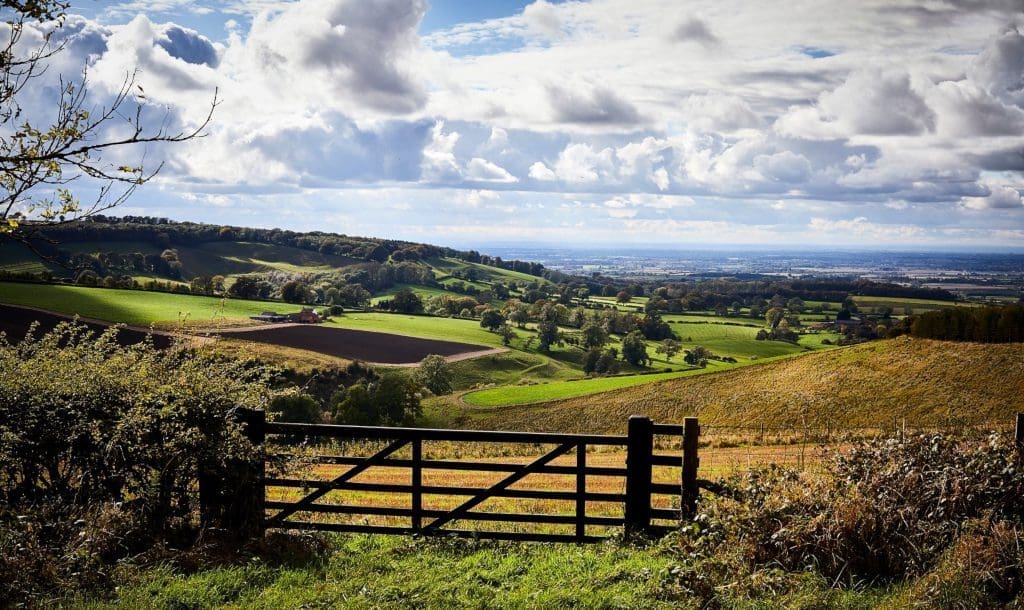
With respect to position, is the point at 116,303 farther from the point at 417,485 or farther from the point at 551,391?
the point at 417,485

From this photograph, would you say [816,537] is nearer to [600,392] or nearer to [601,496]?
[601,496]

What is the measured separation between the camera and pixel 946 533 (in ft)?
24.2

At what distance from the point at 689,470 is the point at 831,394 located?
48.3 metres

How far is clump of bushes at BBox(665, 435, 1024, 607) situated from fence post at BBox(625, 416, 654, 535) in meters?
1.02

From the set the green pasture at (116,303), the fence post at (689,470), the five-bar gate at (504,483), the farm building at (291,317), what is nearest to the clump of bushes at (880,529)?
the fence post at (689,470)

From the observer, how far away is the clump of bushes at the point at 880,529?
21.9ft

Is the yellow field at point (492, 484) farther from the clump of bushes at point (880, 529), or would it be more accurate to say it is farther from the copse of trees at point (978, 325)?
the copse of trees at point (978, 325)

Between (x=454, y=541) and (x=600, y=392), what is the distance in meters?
55.1

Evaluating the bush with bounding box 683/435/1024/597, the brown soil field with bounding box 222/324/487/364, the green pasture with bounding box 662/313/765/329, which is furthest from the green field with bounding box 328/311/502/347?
the bush with bounding box 683/435/1024/597

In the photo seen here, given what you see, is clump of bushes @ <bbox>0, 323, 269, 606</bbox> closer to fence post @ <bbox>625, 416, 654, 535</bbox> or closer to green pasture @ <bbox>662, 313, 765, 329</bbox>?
fence post @ <bbox>625, 416, 654, 535</bbox>

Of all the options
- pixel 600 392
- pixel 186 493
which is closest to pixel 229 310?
pixel 600 392

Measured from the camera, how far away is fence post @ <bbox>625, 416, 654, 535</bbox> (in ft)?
30.0

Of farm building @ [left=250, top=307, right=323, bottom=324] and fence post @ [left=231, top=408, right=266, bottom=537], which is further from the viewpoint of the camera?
farm building @ [left=250, top=307, right=323, bottom=324]

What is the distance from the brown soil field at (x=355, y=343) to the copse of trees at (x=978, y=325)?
52.2 metres
